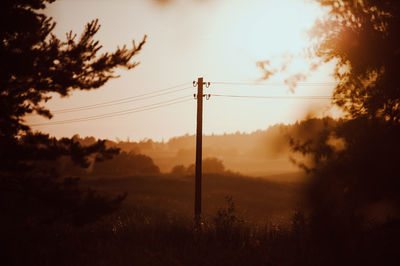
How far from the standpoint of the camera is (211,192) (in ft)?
133

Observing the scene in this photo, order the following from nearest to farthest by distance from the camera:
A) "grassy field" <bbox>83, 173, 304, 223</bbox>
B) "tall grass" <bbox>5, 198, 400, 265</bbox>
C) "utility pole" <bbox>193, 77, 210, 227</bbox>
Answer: "tall grass" <bbox>5, 198, 400, 265</bbox> → "utility pole" <bbox>193, 77, 210, 227</bbox> → "grassy field" <bbox>83, 173, 304, 223</bbox>

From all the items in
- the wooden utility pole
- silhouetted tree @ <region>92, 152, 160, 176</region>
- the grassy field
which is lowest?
the grassy field

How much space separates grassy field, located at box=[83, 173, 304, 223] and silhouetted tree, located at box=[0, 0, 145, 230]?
20059 mm

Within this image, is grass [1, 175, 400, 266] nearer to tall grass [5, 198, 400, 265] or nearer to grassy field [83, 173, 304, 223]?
tall grass [5, 198, 400, 265]

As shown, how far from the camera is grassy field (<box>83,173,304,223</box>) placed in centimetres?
3328

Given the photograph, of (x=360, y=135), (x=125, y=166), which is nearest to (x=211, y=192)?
(x=125, y=166)

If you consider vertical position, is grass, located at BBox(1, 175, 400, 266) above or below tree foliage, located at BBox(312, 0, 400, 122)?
below

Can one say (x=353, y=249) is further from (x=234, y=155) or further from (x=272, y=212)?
(x=234, y=155)

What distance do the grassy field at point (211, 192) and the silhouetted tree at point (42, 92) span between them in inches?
790

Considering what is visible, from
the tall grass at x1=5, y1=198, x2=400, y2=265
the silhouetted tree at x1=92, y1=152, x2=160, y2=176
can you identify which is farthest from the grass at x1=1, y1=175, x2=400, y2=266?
the silhouetted tree at x1=92, y1=152, x2=160, y2=176

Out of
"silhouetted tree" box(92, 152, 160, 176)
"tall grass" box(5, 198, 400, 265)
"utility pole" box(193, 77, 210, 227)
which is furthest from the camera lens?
"silhouetted tree" box(92, 152, 160, 176)

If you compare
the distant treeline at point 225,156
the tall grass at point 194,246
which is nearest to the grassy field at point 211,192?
the distant treeline at point 225,156

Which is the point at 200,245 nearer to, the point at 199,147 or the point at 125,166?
the point at 199,147

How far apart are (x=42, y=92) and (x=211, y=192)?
104 feet
